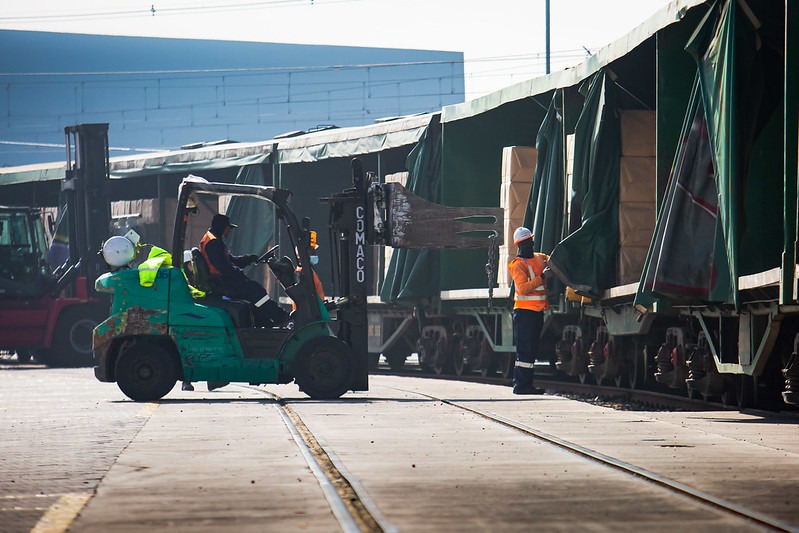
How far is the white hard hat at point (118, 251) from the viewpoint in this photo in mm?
15562

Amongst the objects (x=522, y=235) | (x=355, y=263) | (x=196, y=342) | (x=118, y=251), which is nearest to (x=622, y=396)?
(x=522, y=235)

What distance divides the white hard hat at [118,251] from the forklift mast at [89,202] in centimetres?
1160

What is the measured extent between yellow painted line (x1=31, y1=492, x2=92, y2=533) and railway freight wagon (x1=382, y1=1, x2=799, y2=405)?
17.1 ft

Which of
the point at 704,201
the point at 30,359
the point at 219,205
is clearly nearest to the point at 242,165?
the point at 219,205

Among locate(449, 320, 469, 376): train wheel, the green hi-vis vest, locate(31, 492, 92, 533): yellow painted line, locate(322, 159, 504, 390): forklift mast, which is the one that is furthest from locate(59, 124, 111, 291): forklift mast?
locate(31, 492, 92, 533): yellow painted line

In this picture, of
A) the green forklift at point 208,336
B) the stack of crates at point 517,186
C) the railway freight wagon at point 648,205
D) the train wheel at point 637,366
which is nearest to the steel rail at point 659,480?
the railway freight wagon at point 648,205

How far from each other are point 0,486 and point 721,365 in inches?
263

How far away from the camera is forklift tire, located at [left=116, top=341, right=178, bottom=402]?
14922mm

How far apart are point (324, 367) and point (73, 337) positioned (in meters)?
13.0

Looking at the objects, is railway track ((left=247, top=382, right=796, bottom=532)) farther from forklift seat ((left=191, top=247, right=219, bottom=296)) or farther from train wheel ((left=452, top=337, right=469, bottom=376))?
train wheel ((left=452, top=337, right=469, bottom=376))

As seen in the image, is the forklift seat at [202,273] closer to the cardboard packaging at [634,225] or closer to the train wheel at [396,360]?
the cardboard packaging at [634,225]

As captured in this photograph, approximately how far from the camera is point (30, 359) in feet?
103

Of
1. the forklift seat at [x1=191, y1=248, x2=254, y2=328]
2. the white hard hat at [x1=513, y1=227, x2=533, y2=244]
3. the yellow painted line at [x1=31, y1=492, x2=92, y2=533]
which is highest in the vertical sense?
the white hard hat at [x1=513, y1=227, x2=533, y2=244]

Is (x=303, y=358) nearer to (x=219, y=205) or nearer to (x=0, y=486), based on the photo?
(x=0, y=486)
